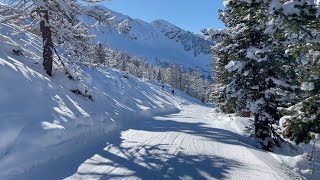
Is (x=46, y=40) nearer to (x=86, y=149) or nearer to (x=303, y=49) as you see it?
(x=86, y=149)

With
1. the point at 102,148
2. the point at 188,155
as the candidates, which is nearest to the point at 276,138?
the point at 188,155

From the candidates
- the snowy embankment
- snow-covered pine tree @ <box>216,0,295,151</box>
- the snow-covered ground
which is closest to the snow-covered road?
the snow-covered ground

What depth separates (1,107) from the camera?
1134 cm

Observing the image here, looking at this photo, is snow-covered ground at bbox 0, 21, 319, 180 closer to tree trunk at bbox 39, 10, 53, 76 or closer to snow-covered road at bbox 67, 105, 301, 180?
snow-covered road at bbox 67, 105, 301, 180

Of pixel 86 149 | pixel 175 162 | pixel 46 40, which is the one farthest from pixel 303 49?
pixel 46 40

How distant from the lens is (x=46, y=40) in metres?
18.0

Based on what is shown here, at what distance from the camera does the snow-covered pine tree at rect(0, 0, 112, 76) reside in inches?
685

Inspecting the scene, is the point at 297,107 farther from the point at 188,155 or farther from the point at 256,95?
the point at 256,95

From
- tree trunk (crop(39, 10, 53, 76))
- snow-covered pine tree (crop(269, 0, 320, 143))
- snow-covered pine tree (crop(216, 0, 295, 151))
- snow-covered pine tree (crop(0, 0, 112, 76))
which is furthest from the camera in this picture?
tree trunk (crop(39, 10, 53, 76))

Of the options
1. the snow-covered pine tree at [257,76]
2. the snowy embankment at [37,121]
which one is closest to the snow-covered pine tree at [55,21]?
the snowy embankment at [37,121]

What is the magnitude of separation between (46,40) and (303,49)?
12575 millimetres

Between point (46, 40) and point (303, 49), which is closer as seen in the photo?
point (303, 49)

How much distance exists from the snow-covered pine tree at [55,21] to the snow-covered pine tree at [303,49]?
10717 millimetres

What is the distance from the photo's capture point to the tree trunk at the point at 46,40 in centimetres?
1753
